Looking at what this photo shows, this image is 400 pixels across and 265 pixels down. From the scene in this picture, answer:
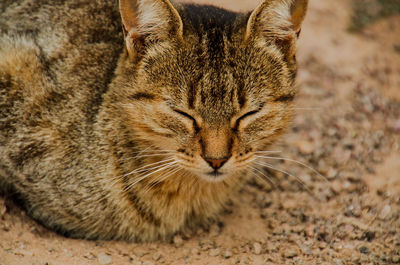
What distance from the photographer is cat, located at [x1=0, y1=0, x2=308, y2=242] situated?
10.4ft

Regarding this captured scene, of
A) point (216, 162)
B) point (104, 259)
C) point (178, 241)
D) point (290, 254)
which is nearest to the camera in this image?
point (216, 162)

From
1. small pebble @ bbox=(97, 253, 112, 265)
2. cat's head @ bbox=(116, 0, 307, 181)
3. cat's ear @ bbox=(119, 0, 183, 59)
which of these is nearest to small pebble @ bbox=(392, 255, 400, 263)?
cat's head @ bbox=(116, 0, 307, 181)

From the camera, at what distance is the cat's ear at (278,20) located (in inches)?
127

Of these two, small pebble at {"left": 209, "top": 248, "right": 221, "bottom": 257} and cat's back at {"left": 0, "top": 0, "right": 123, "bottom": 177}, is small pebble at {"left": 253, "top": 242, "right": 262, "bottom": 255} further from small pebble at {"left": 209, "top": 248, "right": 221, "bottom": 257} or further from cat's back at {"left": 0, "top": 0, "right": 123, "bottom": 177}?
cat's back at {"left": 0, "top": 0, "right": 123, "bottom": 177}

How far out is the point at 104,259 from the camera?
138 inches

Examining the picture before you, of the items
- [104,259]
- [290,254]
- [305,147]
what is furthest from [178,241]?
[305,147]

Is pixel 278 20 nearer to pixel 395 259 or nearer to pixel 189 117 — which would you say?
pixel 189 117

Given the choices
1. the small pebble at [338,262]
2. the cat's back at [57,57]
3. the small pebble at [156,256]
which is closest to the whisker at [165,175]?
the small pebble at [156,256]

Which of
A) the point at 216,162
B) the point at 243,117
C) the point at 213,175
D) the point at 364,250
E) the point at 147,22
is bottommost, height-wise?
the point at 364,250

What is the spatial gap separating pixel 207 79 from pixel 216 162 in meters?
0.55

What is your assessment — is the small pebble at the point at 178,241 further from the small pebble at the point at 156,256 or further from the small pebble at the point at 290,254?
the small pebble at the point at 290,254

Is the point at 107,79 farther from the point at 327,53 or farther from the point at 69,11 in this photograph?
the point at 327,53

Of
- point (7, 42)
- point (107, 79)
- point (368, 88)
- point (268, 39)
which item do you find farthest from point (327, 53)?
point (7, 42)

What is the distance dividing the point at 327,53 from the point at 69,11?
352 centimetres
